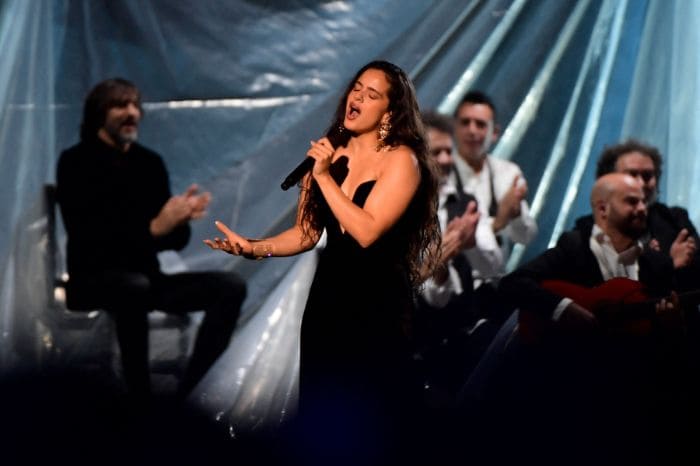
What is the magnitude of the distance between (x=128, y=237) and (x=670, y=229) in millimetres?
1570

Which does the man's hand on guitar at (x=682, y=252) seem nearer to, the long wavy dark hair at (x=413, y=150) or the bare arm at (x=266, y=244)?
the long wavy dark hair at (x=413, y=150)

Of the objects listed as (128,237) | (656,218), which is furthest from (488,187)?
(128,237)

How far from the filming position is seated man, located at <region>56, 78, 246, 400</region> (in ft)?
11.7

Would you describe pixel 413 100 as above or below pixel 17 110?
below

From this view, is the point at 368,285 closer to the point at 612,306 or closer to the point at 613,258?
the point at 612,306

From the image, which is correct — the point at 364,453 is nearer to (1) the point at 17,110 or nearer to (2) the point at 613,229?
(2) the point at 613,229

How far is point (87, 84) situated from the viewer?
3773 mm

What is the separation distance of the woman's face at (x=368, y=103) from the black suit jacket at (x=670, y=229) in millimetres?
1309

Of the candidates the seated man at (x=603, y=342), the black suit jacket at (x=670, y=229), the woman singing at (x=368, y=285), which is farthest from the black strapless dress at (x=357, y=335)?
the black suit jacket at (x=670, y=229)

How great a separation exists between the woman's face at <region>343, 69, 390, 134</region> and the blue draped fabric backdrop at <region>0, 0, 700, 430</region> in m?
1.18

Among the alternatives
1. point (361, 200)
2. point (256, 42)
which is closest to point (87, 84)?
point (256, 42)

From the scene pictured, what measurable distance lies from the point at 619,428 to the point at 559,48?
1.22 meters

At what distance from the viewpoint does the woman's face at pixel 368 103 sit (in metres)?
2.45

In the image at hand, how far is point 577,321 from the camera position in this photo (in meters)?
3.41
